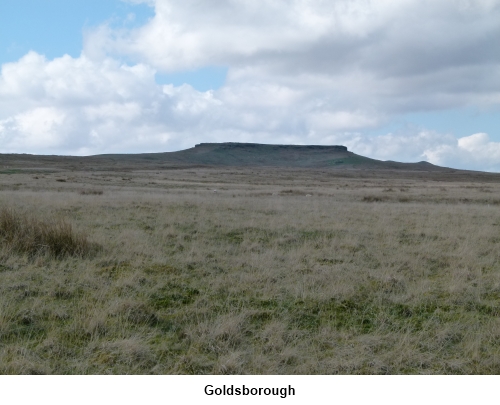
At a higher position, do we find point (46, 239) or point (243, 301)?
point (46, 239)

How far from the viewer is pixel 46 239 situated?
982 cm

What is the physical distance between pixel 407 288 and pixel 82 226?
8.87m

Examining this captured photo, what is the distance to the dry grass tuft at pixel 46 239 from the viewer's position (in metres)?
9.62

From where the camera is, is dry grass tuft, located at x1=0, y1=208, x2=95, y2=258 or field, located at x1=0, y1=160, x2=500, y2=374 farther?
dry grass tuft, located at x1=0, y1=208, x2=95, y2=258

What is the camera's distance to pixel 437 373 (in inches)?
200

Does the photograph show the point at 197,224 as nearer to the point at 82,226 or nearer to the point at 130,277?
the point at 82,226

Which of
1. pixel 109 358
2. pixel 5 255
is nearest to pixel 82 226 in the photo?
pixel 5 255

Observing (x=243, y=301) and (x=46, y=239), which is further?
(x=46, y=239)

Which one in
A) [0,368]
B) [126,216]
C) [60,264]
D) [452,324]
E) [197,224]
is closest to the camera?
[0,368]

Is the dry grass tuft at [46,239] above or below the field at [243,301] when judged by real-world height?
above

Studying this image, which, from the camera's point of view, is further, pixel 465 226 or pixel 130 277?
pixel 465 226

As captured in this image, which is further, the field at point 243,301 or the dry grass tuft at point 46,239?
the dry grass tuft at point 46,239

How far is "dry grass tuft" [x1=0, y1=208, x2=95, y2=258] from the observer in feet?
31.6

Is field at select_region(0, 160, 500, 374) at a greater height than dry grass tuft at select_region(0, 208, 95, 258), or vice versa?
dry grass tuft at select_region(0, 208, 95, 258)
